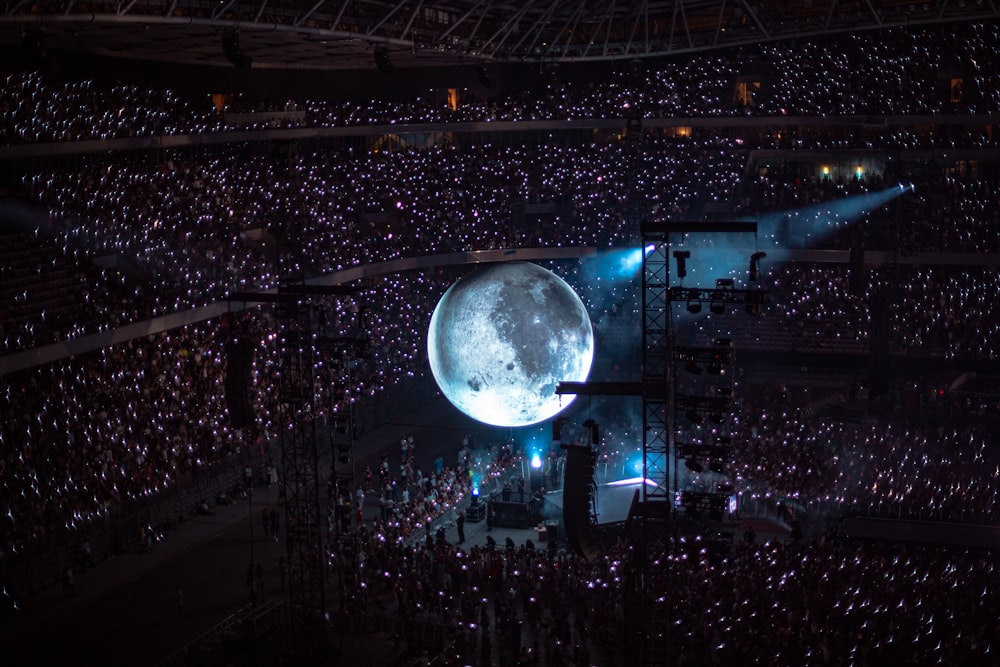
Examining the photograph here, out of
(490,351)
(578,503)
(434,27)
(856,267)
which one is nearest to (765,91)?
(856,267)

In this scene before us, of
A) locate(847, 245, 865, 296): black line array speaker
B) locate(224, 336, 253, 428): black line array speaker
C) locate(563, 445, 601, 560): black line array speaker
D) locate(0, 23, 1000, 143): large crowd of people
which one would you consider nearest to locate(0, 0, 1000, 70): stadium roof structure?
locate(0, 23, 1000, 143): large crowd of people

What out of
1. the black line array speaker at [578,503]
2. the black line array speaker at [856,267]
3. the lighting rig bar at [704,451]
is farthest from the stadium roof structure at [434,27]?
the lighting rig bar at [704,451]

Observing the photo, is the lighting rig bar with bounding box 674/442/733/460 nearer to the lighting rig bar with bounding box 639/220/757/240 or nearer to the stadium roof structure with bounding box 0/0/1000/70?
the lighting rig bar with bounding box 639/220/757/240

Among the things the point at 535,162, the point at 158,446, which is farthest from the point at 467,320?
the point at 535,162

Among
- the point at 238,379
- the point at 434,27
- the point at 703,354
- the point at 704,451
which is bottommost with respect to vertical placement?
the point at 704,451

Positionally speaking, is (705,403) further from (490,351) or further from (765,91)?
(765,91)

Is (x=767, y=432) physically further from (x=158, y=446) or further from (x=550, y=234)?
(x=158, y=446)

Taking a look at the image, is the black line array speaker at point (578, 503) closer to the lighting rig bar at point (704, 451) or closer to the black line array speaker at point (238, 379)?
the lighting rig bar at point (704, 451)
